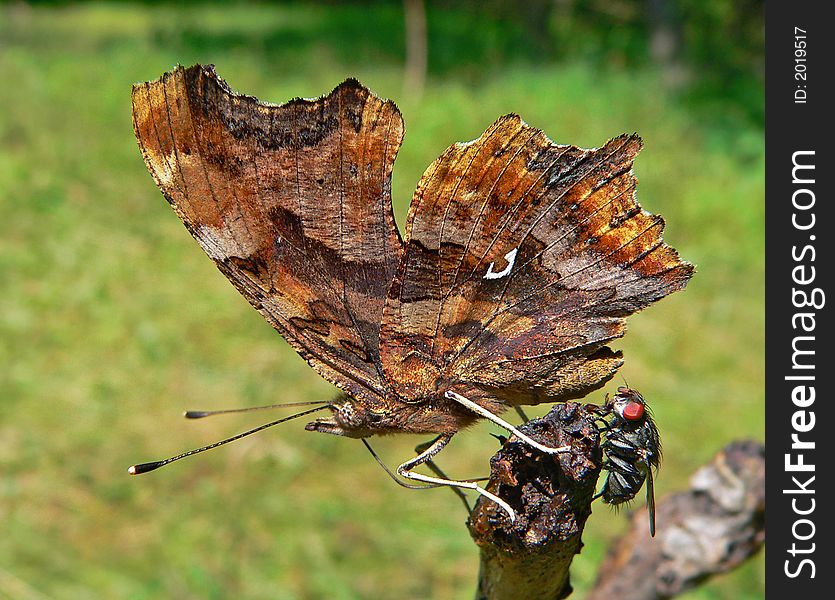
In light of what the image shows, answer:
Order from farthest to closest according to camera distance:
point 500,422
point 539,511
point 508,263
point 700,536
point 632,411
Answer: point 700,536
point 508,263
point 500,422
point 632,411
point 539,511

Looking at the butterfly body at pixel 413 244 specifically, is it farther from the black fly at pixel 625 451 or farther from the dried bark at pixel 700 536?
the dried bark at pixel 700 536

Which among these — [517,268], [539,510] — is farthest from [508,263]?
[539,510]

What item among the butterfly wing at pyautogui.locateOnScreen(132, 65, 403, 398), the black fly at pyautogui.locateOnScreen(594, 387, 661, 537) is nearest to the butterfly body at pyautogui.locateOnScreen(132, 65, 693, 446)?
the butterfly wing at pyautogui.locateOnScreen(132, 65, 403, 398)

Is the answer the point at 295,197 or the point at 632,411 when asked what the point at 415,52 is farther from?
the point at 632,411

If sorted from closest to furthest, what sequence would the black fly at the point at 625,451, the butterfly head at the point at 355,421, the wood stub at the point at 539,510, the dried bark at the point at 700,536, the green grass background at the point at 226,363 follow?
the wood stub at the point at 539,510
the black fly at the point at 625,451
the butterfly head at the point at 355,421
the dried bark at the point at 700,536
the green grass background at the point at 226,363

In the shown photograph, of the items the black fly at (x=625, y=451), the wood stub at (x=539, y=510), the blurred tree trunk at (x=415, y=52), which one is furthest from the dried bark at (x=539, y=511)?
the blurred tree trunk at (x=415, y=52)

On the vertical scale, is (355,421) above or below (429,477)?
above

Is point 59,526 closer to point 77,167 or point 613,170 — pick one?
point 613,170

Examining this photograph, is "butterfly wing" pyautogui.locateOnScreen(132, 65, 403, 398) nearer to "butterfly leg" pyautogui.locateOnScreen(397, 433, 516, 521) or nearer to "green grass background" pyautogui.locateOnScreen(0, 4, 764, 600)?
"butterfly leg" pyautogui.locateOnScreen(397, 433, 516, 521)
